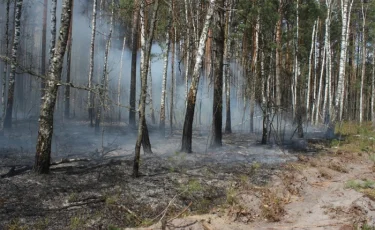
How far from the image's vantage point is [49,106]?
692 cm

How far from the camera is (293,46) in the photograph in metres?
19.9

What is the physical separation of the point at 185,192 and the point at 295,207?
211cm

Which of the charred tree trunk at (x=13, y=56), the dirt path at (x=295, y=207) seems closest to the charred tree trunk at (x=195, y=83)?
the dirt path at (x=295, y=207)

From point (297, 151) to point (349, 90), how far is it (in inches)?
980

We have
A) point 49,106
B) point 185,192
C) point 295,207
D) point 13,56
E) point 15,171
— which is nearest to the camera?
point 295,207

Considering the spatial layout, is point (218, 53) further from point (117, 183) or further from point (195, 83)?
point (117, 183)

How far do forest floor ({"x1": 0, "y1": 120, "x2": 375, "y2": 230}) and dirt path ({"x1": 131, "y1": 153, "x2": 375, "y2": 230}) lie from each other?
0.02 meters

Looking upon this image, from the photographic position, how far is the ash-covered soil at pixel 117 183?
17.9 feet

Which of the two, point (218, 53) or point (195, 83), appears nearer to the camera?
point (195, 83)

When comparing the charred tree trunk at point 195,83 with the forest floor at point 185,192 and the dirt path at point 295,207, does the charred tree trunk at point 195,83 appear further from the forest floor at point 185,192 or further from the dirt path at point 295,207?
the dirt path at point 295,207

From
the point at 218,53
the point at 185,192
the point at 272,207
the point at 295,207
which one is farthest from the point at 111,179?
the point at 218,53

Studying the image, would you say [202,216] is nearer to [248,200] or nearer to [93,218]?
[248,200]

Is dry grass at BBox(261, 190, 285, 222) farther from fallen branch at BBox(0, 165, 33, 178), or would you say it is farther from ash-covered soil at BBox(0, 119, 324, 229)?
Result: fallen branch at BBox(0, 165, 33, 178)

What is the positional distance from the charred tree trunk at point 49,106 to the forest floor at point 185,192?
38cm
